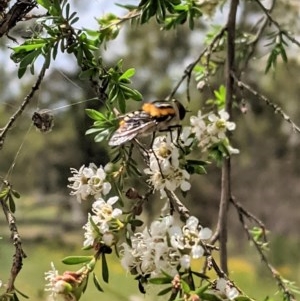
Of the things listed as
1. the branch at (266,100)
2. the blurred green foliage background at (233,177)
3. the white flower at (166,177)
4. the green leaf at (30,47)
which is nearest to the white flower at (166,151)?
the white flower at (166,177)

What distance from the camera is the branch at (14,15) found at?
1.57 feet

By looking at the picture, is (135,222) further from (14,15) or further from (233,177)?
(233,177)

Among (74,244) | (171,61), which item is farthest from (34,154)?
(171,61)

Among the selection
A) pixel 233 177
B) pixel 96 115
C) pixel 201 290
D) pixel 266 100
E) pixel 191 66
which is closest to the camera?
pixel 201 290

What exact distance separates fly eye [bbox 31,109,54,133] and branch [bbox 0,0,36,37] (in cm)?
6

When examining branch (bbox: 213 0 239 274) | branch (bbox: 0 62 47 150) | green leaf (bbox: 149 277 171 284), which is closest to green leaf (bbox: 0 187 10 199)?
branch (bbox: 0 62 47 150)

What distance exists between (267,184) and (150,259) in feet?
14.9

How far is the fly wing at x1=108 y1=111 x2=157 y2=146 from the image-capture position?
1.45 ft

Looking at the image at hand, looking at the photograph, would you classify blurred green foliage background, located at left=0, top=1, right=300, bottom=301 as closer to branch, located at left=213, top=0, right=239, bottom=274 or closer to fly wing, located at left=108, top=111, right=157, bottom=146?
branch, located at left=213, top=0, right=239, bottom=274

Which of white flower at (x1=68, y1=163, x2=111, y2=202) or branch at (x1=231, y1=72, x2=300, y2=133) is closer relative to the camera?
white flower at (x1=68, y1=163, x2=111, y2=202)

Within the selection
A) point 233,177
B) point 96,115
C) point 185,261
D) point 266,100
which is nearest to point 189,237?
point 185,261

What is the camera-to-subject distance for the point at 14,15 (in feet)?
1.59

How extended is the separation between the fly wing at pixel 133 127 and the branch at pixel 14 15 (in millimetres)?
103

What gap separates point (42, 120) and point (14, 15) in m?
0.07
